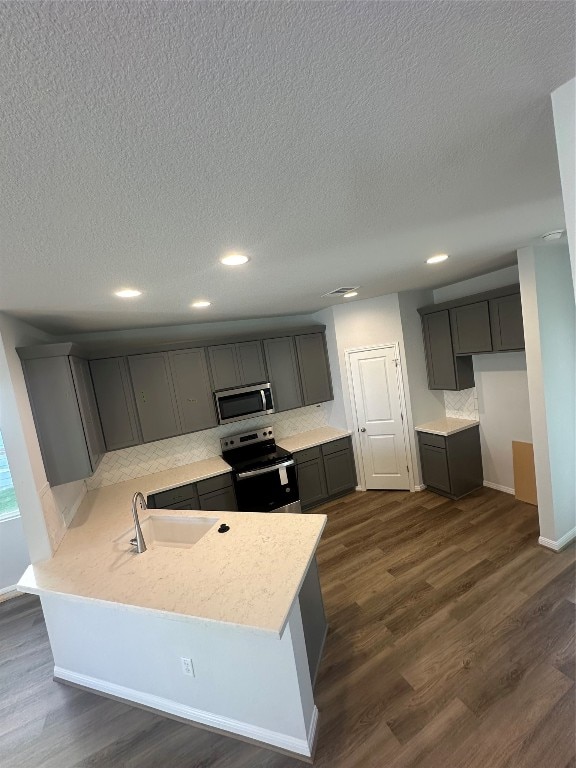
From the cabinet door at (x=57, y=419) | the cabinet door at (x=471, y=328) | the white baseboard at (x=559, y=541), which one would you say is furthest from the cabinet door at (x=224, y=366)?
the white baseboard at (x=559, y=541)

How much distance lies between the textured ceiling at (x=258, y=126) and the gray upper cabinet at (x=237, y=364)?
2302 millimetres

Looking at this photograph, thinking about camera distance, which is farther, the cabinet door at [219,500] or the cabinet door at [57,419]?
the cabinet door at [219,500]

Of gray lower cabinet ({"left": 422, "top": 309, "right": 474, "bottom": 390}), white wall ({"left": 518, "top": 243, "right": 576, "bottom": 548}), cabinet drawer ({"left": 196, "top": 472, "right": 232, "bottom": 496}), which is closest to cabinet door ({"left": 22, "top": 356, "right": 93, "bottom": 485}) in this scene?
cabinet drawer ({"left": 196, "top": 472, "right": 232, "bottom": 496})

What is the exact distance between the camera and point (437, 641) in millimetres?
2186

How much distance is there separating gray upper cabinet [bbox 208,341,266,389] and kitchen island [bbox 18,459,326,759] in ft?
6.27

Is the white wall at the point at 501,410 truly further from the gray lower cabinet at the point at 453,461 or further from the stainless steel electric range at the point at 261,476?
the stainless steel electric range at the point at 261,476

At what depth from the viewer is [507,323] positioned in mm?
3295

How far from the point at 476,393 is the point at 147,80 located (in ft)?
14.0

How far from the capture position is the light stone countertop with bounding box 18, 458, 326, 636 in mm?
1543

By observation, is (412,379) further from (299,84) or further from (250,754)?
(299,84)

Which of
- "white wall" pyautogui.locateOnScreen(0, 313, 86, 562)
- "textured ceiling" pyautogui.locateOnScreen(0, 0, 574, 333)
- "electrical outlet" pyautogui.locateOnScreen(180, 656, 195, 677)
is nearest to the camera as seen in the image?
"textured ceiling" pyautogui.locateOnScreen(0, 0, 574, 333)

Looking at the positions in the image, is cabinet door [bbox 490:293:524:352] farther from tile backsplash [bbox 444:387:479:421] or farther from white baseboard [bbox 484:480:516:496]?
white baseboard [bbox 484:480:516:496]

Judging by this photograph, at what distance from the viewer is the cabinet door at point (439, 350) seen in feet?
12.8

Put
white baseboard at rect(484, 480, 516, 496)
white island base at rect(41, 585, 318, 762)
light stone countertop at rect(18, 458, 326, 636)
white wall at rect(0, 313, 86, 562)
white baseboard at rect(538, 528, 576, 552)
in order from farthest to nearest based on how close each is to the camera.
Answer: white baseboard at rect(484, 480, 516, 496), white baseboard at rect(538, 528, 576, 552), white wall at rect(0, 313, 86, 562), white island base at rect(41, 585, 318, 762), light stone countertop at rect(18, 458, 326, 636)
